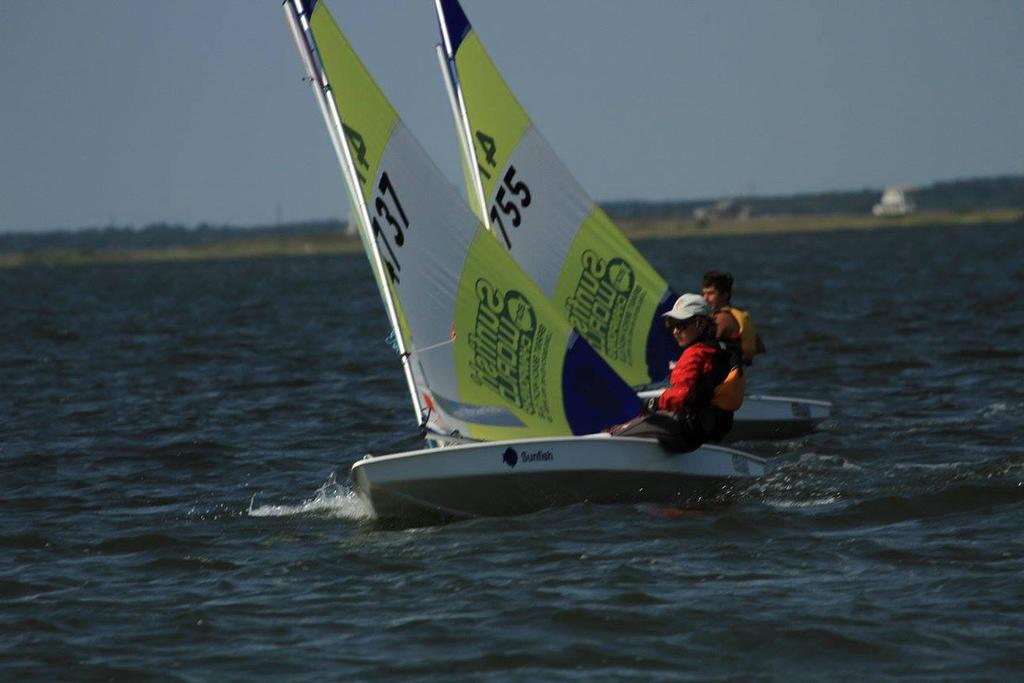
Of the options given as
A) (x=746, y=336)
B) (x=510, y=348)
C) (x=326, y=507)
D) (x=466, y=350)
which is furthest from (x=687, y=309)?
(x=326, y=507)

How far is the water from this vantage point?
8.46 metres

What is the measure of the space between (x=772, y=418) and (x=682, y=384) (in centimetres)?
398

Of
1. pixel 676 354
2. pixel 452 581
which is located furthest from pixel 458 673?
pixel 676 354

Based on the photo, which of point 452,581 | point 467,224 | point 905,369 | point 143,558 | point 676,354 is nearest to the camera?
point 452,581

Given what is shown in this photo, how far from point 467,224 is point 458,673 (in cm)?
436

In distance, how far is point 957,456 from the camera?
14.0 meters

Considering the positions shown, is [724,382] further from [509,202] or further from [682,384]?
[509,202]

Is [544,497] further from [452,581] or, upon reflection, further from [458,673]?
[458,673]

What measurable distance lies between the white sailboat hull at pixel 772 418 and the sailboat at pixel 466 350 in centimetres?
323

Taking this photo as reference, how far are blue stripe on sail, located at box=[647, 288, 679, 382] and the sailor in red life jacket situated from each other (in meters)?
4.25

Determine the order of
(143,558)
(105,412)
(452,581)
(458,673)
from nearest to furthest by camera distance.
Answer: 1. (458,673)
2. (452,581)
3. (143,558)
4. (105,412)

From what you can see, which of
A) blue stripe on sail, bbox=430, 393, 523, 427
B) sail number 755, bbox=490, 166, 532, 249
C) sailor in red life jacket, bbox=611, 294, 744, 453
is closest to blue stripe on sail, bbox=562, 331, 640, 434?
sailor in red life jacket, bbox=611, 294, 744, 453

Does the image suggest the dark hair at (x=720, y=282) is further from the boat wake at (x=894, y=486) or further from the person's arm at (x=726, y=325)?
the boat wake at (x=894, y=486)

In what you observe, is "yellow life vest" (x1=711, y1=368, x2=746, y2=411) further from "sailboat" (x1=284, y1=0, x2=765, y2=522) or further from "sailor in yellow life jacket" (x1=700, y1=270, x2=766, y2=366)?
"sailor in yellow life jacket" (x1=700, y1=270, x2=766, y2=366)
